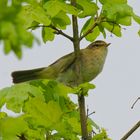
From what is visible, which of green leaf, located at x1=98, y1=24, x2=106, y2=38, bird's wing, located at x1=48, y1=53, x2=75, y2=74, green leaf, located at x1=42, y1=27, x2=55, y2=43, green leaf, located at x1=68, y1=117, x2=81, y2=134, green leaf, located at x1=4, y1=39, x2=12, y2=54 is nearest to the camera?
green leaf, located at x1=4, y1=39, x2=12, y2=54

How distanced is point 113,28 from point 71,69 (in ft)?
4.78

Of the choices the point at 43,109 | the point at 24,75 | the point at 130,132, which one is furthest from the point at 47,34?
the point at 24,75

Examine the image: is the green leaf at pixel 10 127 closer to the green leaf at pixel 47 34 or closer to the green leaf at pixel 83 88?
the green leaf at pixel 83 88

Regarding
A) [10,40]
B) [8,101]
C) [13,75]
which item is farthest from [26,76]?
[10,40]

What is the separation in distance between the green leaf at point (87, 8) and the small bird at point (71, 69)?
1466mm

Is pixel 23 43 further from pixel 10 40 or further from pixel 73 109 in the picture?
pixel 73 109

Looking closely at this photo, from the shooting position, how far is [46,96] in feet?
11.0

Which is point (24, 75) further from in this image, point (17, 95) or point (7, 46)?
point (7, 46)

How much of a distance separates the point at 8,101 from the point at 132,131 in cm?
90

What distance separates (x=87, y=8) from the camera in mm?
3756

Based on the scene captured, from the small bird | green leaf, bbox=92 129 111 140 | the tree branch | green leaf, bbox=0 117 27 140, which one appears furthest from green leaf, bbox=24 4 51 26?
the small bird

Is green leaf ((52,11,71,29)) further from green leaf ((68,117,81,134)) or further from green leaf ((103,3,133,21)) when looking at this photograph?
green leaf ((68,117,81,134))

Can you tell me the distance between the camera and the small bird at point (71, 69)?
5461 millimetres

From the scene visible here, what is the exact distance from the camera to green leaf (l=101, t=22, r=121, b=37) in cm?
389
